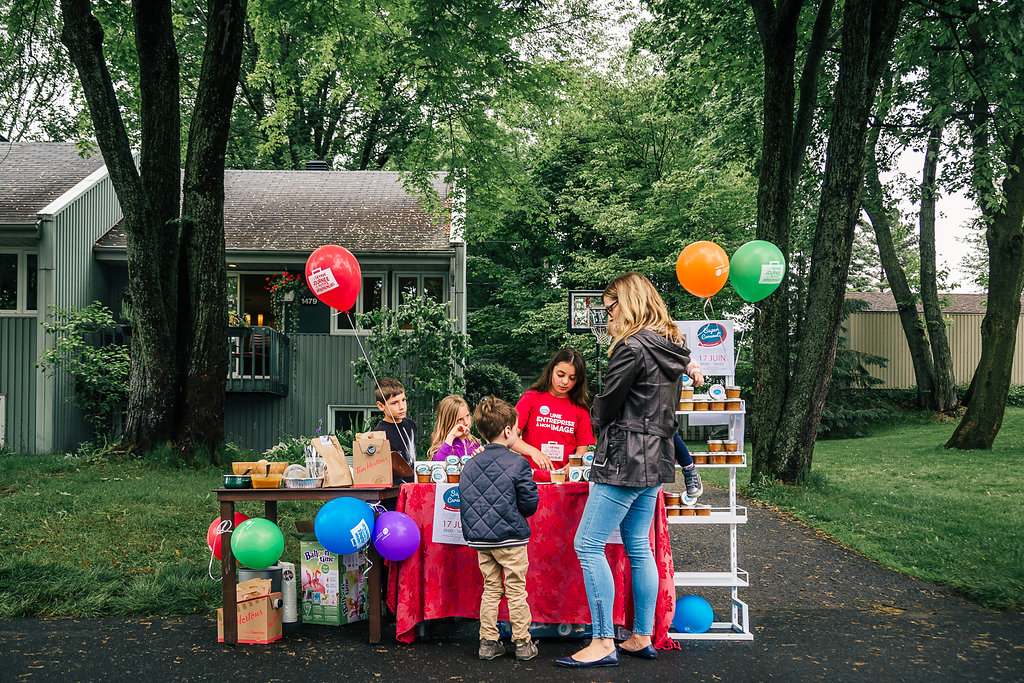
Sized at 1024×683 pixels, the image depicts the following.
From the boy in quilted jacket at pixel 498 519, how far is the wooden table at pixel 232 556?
2.29 ft

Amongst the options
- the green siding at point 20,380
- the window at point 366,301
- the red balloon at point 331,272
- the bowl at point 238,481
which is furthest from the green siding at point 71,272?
the bowl at point 238,481

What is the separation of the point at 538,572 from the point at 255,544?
1.76 metres

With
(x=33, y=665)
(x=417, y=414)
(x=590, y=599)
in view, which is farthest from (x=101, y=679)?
(x=417, y=414)

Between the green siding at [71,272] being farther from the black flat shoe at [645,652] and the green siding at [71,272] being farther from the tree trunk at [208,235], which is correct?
the black flat shoe at [645,652]

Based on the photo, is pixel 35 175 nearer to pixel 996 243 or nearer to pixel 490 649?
pixel 490 649

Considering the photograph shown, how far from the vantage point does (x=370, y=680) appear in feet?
14.9

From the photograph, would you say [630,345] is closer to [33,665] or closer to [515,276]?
[33,665]

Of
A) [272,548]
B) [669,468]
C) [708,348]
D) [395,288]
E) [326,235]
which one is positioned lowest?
[272,548]

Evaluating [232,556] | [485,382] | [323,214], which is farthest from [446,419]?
[323,214]

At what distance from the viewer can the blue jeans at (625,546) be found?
485 centimetres

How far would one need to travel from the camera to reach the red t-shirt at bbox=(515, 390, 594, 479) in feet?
20.1

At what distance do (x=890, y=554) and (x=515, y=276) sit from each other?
21609 mm

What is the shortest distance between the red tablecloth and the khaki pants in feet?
1.16

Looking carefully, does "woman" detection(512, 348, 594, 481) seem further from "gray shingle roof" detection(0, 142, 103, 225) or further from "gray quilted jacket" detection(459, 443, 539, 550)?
"gray shingle roof" detection(0, 142, 103, 225)
